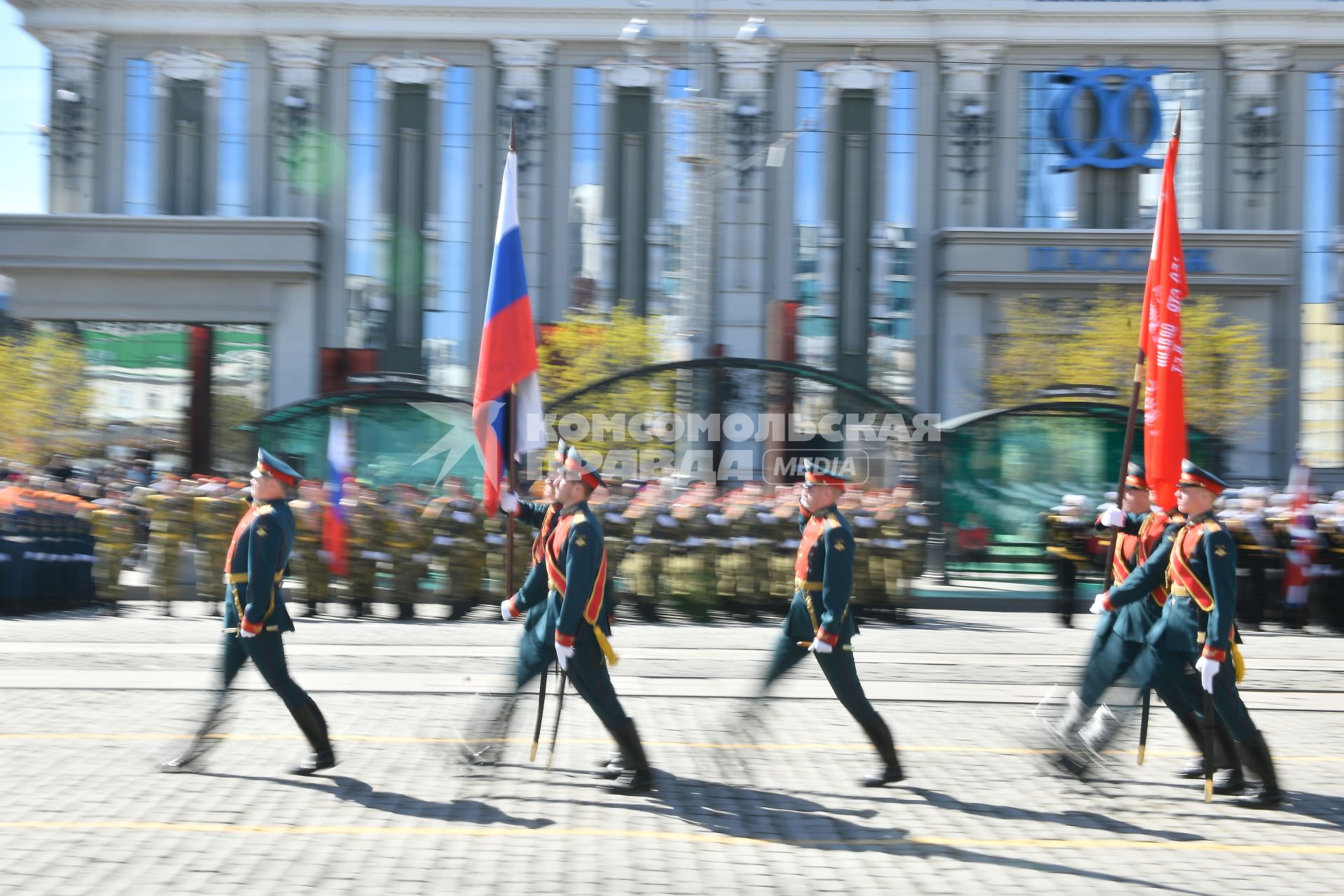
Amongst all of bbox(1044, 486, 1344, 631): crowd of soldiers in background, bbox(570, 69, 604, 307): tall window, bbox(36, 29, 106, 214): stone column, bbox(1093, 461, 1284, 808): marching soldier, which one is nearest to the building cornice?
bbox(36, 29, 106, 214): stone column

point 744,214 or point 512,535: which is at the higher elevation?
point 744,214

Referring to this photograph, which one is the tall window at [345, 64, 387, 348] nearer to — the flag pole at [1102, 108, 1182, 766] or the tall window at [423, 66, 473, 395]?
the tall window at [423, 66, 473, 395]

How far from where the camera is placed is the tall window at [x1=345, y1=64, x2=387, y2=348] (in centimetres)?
3247

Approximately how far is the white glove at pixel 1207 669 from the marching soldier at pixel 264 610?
420 centimetres

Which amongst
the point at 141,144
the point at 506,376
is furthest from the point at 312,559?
the point at 141,144

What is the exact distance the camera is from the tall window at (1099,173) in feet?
106

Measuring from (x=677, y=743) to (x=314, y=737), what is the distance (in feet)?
6.91

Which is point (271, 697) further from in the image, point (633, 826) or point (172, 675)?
point (633, 826)

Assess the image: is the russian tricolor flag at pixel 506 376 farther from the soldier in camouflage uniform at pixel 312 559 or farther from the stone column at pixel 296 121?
the stone column at pixel 296 121

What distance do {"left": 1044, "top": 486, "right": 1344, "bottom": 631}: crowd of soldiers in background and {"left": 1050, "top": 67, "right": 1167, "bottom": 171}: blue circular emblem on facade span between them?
61.4ft

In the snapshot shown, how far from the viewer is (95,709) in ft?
27.3

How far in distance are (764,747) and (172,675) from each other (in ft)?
15.3

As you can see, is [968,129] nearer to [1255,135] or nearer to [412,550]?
[1255,135]

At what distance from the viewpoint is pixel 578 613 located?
20.7ft
